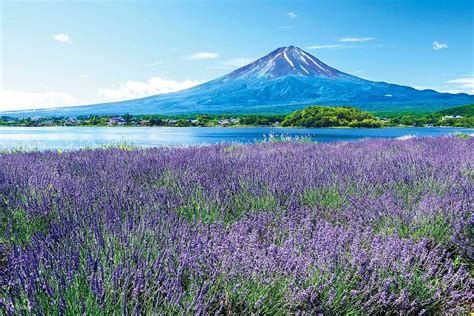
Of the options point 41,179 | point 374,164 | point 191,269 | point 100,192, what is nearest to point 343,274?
point 191,269

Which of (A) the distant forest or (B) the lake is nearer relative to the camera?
(B) the lake

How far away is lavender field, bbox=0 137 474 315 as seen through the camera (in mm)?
1585

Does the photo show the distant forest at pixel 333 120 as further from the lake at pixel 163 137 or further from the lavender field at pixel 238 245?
the lavender field at pixel 238 245

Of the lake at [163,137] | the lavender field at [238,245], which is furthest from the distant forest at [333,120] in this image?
the lavender field at [238,245]

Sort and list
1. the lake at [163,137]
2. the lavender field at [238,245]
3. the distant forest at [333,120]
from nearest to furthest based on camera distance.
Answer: the lavender field at [238,245]
the lake at [163,137]
the distant forest at [333,120]

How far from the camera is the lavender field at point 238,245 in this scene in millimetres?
1585

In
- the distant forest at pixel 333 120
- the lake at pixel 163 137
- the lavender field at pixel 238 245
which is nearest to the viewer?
the lavender field at pixel 238 245

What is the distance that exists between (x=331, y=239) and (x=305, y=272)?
14.0 inches

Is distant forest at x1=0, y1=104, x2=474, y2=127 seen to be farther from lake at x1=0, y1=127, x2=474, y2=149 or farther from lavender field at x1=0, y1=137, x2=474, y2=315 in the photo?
lavender field at x1=0, y1=137, x2=474, y2=315

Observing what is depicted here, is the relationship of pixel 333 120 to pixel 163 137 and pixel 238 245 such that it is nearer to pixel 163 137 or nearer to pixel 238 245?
pixel 163 137

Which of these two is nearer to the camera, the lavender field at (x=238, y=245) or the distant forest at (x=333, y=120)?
the lavender field at (x=238, y=245)

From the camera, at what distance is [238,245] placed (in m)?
1.99

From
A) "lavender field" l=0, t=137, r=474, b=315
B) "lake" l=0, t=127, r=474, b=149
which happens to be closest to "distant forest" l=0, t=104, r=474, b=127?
"lake" l=0, t=127, r=474, b=149

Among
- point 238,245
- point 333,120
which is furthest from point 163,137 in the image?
point 238,245
